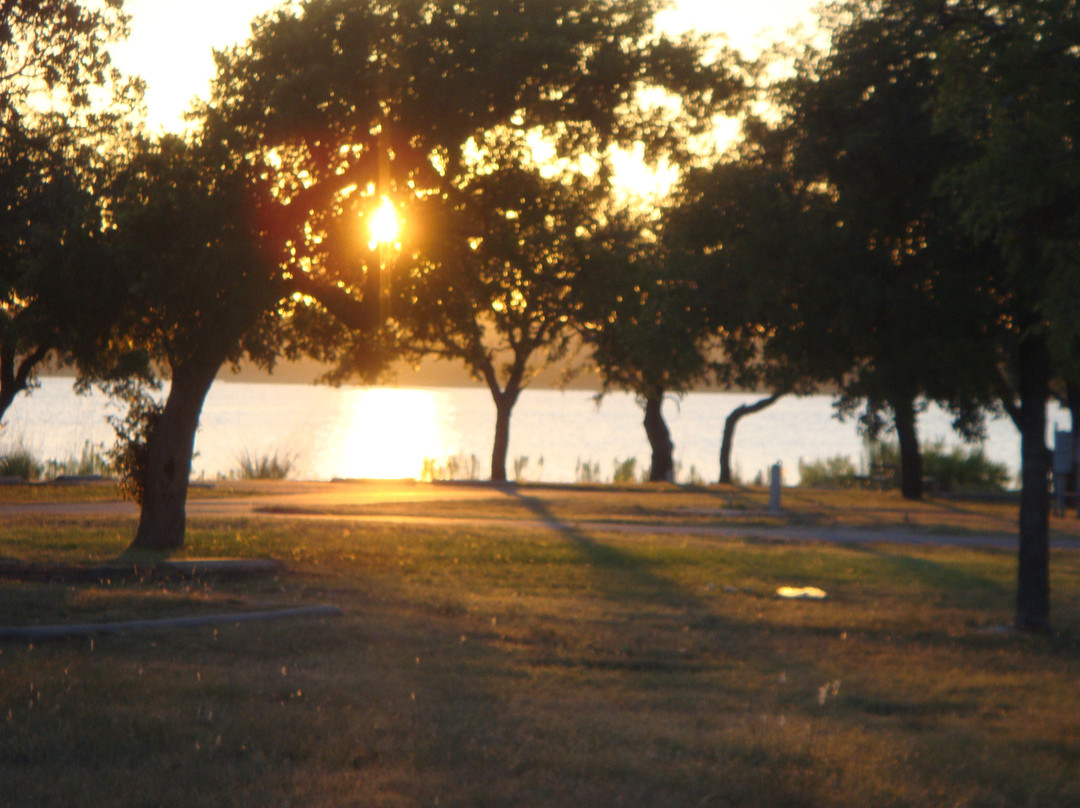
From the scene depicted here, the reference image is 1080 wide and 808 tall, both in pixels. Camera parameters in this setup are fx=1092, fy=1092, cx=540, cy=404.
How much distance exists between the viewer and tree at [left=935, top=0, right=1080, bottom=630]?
7.63 meters

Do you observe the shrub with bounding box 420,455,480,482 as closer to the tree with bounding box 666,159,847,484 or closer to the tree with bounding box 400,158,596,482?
the tree with bounding box 400,158,596,482

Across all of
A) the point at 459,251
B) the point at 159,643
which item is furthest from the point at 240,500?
the point at 159,643

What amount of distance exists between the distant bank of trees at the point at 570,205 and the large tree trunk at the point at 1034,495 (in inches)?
1.1

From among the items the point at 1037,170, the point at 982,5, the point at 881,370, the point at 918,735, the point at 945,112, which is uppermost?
the point at 982,5

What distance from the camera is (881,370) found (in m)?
9.56

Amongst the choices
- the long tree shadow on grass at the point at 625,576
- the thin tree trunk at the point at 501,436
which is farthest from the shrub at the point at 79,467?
the long tree shadow on grass at the point at 625,576

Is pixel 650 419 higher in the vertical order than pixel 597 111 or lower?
lower

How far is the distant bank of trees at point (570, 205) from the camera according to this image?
8727mm

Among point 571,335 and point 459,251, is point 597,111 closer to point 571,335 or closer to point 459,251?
point 459,251

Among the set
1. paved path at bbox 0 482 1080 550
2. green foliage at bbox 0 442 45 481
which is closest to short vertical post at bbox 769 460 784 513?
paved path at bbox 0 482 1080 550

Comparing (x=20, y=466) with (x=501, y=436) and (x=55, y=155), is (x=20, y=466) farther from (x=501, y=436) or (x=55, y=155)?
(x=55, y=155)

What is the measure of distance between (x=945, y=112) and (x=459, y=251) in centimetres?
603

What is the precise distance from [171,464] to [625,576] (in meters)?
5.75

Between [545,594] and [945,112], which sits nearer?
[945,112]
